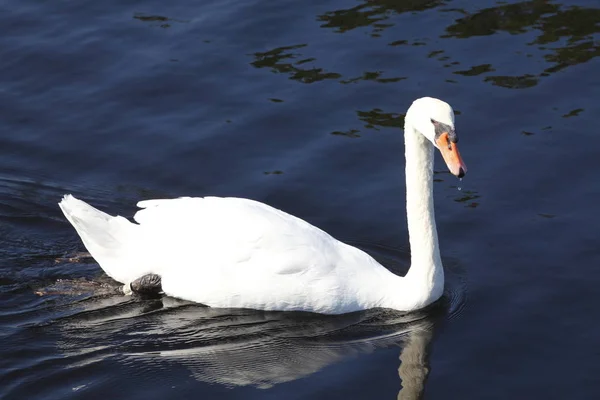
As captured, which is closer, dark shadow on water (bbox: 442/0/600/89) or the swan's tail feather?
the swan's tail feather

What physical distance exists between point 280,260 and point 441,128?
1.88 metres

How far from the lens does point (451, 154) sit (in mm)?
10078

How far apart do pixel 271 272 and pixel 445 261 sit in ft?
6.47

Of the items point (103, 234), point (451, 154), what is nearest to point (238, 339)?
point (103, 234)

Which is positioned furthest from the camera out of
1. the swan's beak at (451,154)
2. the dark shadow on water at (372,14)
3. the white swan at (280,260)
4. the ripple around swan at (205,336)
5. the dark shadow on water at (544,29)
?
the dark shadow on water at (372,14)

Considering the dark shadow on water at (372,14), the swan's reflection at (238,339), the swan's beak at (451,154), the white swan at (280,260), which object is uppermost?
the swan's beak at (451,154)

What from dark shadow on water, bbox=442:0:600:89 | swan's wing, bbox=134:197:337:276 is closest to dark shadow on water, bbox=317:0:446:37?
dark shadow on water, bbox=442:0:600:89

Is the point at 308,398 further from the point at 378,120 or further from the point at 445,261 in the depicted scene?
the point at 378,120

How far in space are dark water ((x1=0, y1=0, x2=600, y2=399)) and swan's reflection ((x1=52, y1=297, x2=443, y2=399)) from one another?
2 cm

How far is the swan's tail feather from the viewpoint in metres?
11.1

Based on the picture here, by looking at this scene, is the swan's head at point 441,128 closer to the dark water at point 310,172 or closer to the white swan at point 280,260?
the white swan at point 280,260

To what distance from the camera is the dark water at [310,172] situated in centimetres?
979

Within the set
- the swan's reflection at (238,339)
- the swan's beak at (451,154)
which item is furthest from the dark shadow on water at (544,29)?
the swan's reflection at (238,339)

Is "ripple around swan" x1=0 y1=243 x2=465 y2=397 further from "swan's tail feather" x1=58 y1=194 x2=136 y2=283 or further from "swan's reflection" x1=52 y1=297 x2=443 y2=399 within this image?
"swan's tail feather" x1=58 y1=194 x2=136 y2=283
